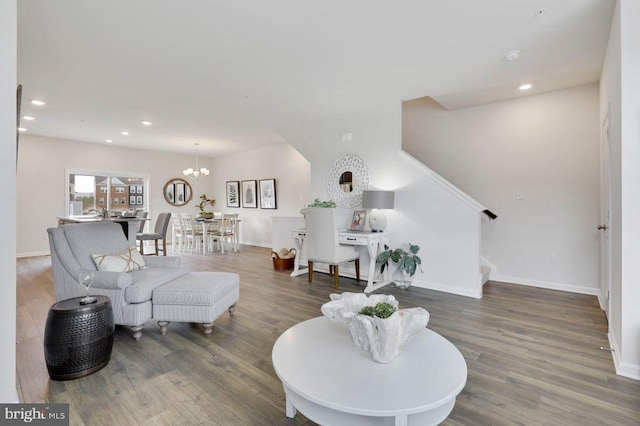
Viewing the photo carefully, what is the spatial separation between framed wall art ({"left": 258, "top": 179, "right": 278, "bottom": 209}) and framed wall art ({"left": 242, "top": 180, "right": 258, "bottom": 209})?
24 cm

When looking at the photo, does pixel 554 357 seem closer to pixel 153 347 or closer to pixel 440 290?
pixel 440 290

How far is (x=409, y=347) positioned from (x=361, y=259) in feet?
9.90

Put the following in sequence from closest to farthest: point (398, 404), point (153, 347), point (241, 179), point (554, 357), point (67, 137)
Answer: point (398, 404) < point (554, 357) < point (153, 347) < point (67, 137) < point (241, 179)

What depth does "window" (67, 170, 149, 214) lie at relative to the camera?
23.6 feet

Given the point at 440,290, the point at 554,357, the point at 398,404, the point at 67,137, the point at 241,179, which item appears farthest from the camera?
the point at 241,179

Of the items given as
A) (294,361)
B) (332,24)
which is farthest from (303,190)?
(294,361)

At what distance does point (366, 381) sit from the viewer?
1364 millimetres

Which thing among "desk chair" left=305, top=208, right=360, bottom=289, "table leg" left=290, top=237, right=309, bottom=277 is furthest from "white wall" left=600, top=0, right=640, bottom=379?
"table leg" left=290, top=237, right=309, bottom=277

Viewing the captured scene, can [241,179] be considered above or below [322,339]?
above

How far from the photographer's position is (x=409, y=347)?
1685 millimetres

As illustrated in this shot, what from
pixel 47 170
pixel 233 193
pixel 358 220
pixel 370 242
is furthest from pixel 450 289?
pixel 47 170

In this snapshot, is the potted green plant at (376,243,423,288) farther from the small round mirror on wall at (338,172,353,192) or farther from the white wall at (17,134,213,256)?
the white wall at (17,134,213,256)

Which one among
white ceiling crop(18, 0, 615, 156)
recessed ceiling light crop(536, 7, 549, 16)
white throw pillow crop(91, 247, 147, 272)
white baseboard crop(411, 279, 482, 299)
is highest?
white ceiling crop(18, 0, 615, 156)

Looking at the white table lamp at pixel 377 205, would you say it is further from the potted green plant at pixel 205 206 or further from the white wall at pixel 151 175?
the potted green plant at pixel 205 206
